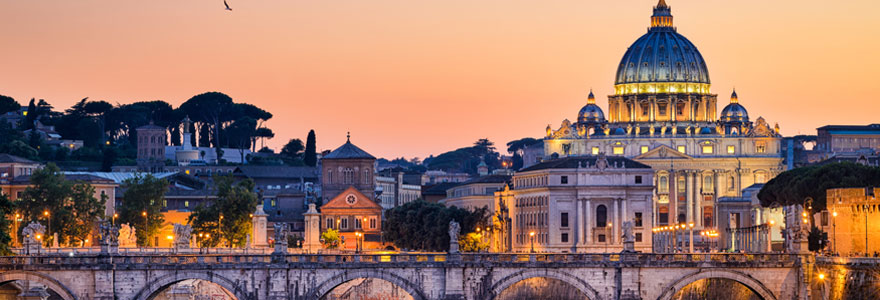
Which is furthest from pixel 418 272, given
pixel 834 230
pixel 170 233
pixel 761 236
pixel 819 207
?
pixel 170 233

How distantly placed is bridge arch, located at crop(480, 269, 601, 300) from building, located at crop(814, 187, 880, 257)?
13.7 m

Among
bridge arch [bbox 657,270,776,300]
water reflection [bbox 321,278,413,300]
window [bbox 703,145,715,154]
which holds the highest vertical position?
window [bbox 703,145,715,154]

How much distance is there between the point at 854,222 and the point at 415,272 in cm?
2343

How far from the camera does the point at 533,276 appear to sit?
8650 cm

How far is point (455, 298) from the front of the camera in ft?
283

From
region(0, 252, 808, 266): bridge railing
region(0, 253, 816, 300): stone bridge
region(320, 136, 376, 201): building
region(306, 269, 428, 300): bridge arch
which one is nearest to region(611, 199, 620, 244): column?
region(320, 136, 376, 201): building

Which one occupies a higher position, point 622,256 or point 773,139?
point 773,139

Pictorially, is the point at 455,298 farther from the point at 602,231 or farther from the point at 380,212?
the point at 380,212

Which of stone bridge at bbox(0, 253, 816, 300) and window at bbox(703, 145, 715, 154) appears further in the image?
window at bbox(703, 145, 715, 154)

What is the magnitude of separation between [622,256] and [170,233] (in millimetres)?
68697

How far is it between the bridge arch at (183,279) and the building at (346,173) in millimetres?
96964

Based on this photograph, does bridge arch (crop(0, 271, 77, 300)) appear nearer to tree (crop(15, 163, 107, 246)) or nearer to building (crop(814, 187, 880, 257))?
building (crop(814, 187, 880, 257))

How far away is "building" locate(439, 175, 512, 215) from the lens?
180875mm

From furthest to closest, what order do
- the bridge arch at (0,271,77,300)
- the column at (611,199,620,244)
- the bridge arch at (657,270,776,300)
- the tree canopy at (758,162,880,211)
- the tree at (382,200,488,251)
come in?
the column at (611,199,620,244)
the tree at (382,200,488,251)
the tree canopy at (758,162,880,211)
the bridge arch at (657,270,776,300)
the bridge arch at (0,271,77,300)
